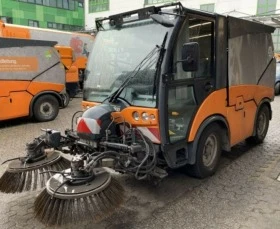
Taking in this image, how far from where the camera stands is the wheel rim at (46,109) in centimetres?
850

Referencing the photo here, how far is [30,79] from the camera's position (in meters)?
7.88

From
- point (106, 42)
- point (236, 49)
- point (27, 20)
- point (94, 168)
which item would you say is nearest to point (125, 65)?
point (106, 42)

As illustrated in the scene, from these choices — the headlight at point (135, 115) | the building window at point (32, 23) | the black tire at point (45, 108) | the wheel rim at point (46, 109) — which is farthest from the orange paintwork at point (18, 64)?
the building window at point (32, 23)

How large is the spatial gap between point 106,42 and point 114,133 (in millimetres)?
1399

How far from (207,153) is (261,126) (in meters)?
2.22

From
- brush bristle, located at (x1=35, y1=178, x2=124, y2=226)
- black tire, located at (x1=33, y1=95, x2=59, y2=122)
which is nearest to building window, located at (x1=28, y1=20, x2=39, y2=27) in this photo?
black tire, located at (x1=33, y1=95, x2=59, y2=122)

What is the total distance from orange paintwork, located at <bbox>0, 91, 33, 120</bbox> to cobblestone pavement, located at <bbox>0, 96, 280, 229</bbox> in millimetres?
4022

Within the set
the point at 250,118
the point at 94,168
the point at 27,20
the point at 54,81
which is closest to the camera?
the point at 94,168

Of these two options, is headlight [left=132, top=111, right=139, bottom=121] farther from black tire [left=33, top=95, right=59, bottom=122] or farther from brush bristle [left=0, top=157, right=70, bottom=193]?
black tire [left=33, top=95, right=59, bottom=122]

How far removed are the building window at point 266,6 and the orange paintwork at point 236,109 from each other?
87.2 ft

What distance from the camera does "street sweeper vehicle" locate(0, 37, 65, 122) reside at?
735 cm

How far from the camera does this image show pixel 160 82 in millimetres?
3387

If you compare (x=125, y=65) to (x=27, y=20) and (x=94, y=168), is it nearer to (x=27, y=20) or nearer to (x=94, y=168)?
(x=94, y=168)

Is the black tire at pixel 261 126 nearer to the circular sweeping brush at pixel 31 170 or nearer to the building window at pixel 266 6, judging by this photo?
the circular sweeping brush at pixel 31 170
